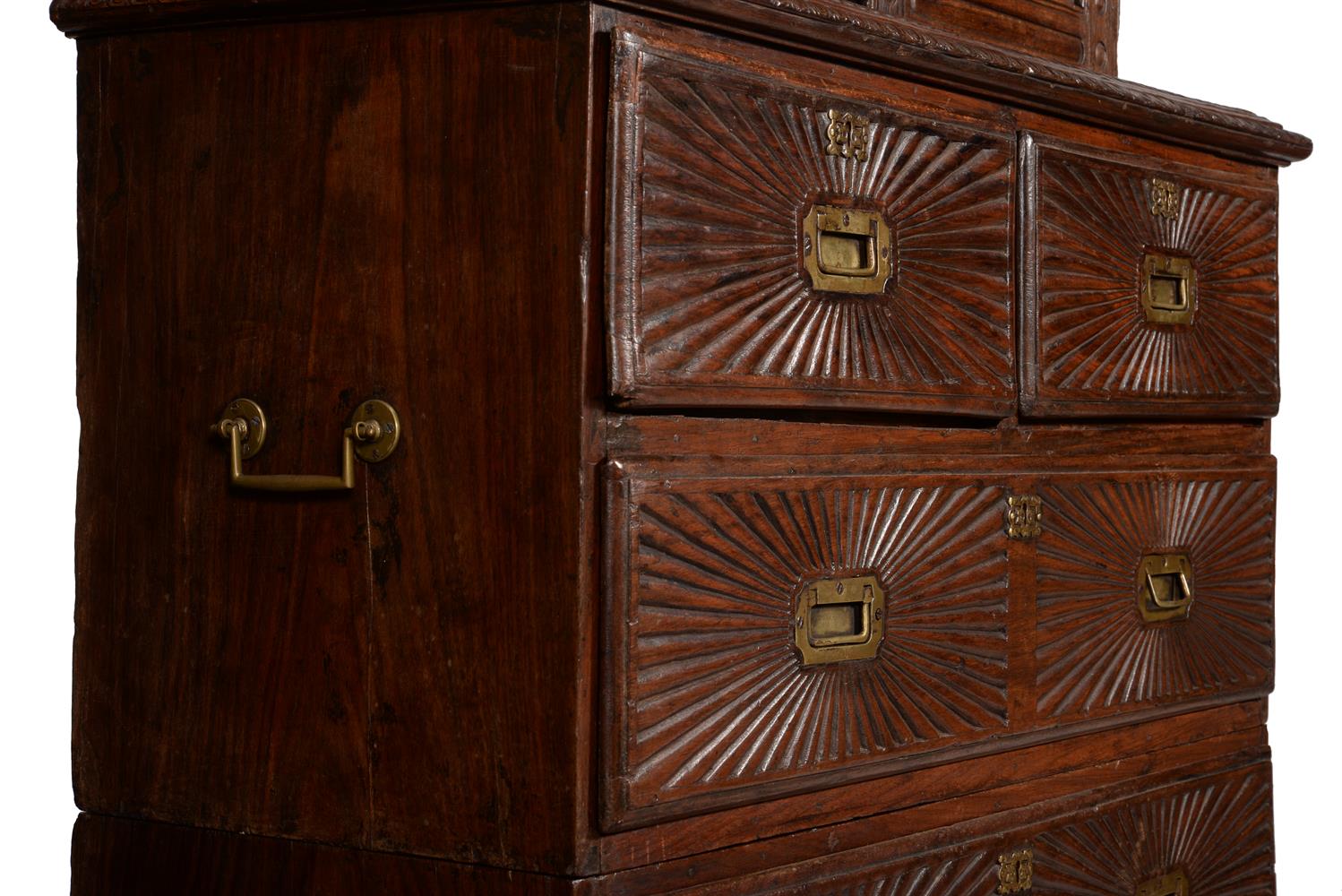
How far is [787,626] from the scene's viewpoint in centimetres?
207

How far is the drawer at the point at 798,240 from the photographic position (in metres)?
1.90

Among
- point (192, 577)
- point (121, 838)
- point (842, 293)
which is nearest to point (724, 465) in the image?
point (842, 293)

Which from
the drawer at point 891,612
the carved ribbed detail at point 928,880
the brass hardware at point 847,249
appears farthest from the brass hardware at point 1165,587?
the brass hardware at point 847,249

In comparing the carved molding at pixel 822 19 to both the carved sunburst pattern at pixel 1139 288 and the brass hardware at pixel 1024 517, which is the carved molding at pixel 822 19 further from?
the brass hardware at pixel 1024 517

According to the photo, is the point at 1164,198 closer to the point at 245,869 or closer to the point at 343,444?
the point at 343,444

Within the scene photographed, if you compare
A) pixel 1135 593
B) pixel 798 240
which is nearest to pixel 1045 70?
pixel 798 240

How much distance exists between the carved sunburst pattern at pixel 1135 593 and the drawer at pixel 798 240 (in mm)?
255

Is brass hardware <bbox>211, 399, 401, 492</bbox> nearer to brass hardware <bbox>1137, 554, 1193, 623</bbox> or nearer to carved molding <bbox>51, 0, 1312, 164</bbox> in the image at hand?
carved molding <bbox>51, 0, 1312, 164</bbox>

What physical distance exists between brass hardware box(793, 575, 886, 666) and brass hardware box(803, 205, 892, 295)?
306 millimetres

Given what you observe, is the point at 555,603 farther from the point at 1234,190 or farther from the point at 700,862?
the point at 1234,190

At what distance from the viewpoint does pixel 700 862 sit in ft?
6.57

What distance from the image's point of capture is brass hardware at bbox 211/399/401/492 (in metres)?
1.96

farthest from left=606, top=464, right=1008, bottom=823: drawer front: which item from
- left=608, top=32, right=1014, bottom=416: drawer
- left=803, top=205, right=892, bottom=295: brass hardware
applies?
left=803, top=205, right=892, bottom=295: brass hardware

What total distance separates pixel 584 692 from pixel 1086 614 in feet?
2.87
